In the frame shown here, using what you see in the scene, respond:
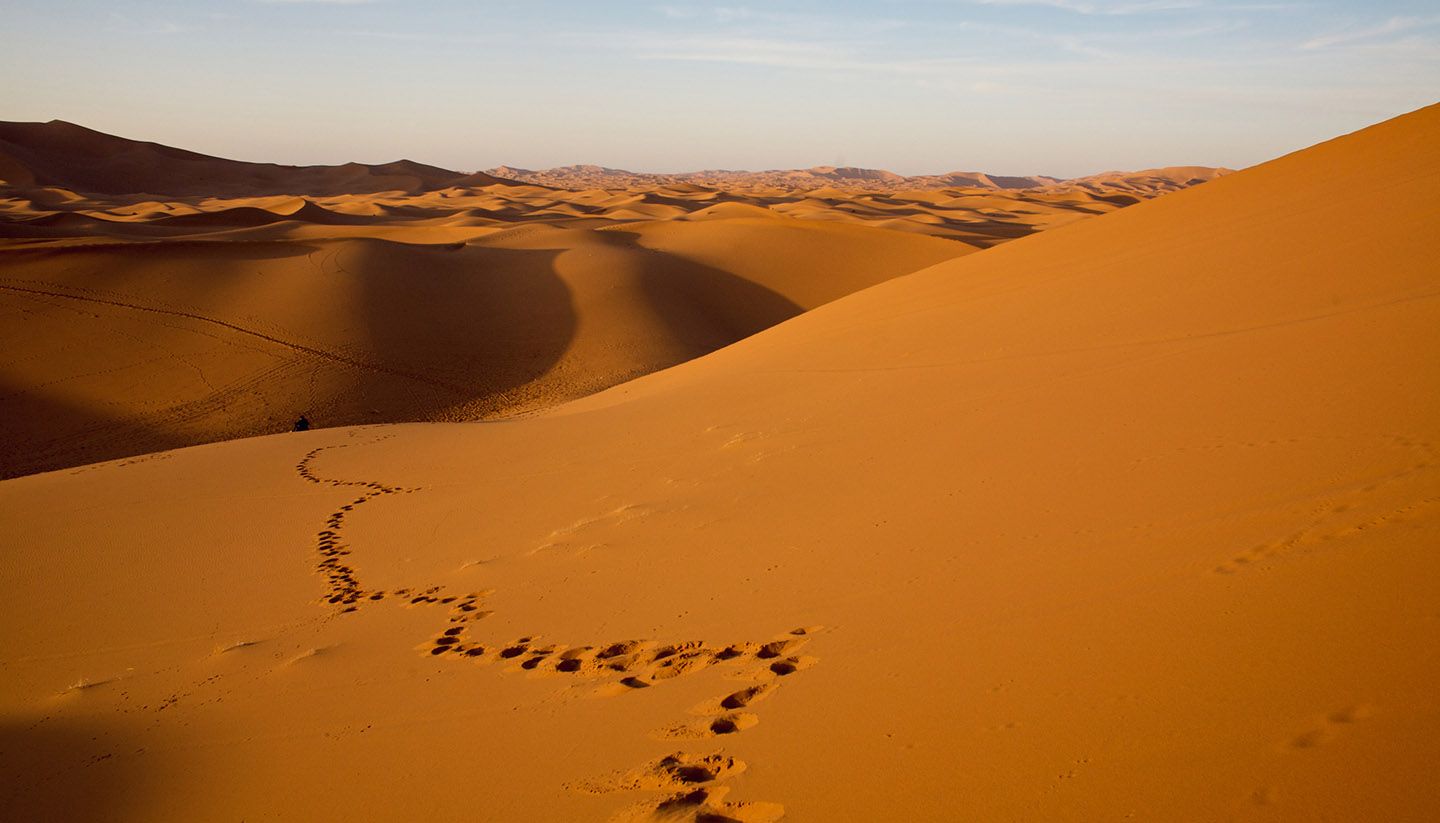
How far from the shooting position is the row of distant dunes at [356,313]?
17.4 meters

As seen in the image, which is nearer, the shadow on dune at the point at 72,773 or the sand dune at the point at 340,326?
the shadow on dune at the point at 72,773

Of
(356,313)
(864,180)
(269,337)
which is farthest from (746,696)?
(864,180)

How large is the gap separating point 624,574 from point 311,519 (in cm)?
390

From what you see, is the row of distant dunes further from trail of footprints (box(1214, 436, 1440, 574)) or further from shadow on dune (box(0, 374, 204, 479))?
trail of footprints (box(1214, 436, 1440, 574))

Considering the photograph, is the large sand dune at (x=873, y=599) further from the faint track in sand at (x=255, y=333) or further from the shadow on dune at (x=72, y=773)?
the faint track in sand at (x=255, y=333)

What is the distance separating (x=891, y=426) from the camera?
6.43m

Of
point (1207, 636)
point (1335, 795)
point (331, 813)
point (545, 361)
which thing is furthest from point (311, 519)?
point (545, 361)

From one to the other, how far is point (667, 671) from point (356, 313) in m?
21.2

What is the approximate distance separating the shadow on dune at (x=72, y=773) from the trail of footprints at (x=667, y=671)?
1.26 metres

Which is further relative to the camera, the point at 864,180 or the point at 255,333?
the point at 864,180

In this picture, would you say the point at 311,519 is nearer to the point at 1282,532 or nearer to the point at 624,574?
the point at 624,574

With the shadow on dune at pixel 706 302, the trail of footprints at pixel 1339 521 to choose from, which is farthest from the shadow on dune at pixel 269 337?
the trail of footprints at pixel 1339 521

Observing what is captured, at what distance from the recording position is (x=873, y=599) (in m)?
3.83

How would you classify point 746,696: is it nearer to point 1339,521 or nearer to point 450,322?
point 1339,521
